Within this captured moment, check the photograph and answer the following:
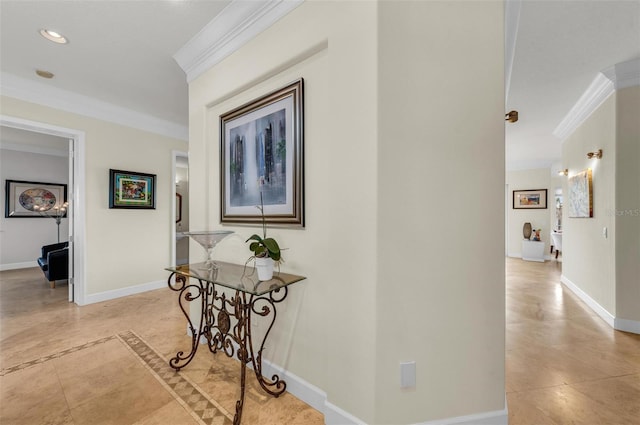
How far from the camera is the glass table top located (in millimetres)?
1505

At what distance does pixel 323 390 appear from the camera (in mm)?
1587

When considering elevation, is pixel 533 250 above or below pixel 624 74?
below

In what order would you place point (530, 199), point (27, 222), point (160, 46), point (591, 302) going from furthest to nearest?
point (530, 199)
point (27, 222)
point (591, 302)
point (160, 46)

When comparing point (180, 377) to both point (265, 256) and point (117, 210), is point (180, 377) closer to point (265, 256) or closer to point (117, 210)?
point (265, 256)

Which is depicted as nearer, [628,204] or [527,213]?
[628,204]

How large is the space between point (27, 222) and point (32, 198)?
544 mm

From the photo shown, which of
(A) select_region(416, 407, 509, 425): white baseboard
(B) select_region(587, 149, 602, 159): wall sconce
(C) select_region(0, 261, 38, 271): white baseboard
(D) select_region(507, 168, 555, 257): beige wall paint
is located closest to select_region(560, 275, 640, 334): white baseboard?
(B) select_region(587, 149, 602, 159): wall sconce

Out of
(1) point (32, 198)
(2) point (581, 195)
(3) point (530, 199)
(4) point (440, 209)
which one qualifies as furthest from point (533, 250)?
(1) point (32, 198)

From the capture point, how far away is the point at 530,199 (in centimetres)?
728

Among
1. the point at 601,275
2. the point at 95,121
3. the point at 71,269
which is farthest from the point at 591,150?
the point at 71,269

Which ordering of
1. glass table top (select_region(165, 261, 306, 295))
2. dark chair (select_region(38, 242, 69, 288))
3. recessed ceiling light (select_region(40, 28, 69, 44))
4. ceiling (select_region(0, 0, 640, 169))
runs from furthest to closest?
1. dark chair (select_region(38, 242, 69, 288))
2. recessed ceiling light (select_region(40, 28, 69, 44))
3. ceiling (select_region(0, 0, 640, 169))
4. glass table top (select_region(165, 261, 306, 295))

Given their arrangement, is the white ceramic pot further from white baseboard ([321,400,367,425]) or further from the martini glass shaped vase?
white baseboard ([321,400,367,425])

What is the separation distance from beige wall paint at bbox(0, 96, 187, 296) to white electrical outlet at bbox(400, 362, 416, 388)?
4068 mm

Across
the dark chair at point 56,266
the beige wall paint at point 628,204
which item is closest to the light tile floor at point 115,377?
the dark chair at point 56,266
